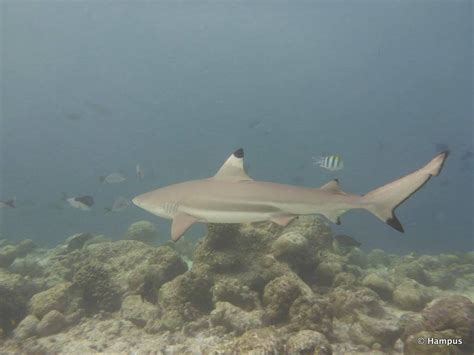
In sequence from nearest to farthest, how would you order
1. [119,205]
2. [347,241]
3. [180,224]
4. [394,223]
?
1. [394,223]
2. [180,224]
3. [347,241]
4. [119,205]

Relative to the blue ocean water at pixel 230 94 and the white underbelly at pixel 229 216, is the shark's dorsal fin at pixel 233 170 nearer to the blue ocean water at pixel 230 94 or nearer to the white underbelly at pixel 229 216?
the white underbelly at pixel 229 216

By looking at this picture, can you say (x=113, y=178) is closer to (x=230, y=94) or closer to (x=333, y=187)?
(x=333, y=187)

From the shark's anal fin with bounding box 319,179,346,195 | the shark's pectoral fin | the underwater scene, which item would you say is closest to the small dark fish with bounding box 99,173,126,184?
the underwater scene

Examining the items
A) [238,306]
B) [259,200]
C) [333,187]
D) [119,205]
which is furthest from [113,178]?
[333,187]

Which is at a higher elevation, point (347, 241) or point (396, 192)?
point (396, 192)

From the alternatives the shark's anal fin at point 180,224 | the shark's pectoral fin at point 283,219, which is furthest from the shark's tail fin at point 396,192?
the shark's anal fin at point 180,224

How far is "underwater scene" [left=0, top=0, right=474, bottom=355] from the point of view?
479 centimetres

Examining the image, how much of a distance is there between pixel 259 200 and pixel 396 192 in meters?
1.95

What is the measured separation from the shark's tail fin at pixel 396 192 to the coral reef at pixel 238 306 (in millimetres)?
1522

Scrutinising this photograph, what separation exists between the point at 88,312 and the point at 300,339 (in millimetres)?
4604

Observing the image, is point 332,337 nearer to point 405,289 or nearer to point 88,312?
point 405,289

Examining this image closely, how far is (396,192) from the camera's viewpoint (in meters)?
4.15

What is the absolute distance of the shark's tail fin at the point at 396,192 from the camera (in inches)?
149

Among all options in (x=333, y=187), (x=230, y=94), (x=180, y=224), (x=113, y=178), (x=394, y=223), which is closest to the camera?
(x=394, y=223)
